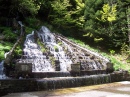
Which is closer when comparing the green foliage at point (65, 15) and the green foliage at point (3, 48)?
the green foliage at point (3, 48)

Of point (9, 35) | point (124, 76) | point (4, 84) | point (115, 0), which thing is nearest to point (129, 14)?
point (115, 0)

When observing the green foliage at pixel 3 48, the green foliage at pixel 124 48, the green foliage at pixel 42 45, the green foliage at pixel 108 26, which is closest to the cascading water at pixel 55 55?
the green foliage at pixel 42 45

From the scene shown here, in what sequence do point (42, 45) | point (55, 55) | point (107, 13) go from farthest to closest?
1. point (107, 13)
2. point (42, 45)
3. point (55, 55)

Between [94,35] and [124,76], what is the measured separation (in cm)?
859

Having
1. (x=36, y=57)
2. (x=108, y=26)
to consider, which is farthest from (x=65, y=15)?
(x=36, y=57)

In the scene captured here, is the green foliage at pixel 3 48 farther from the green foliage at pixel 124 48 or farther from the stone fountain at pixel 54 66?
the green foliage at pixel 124 48

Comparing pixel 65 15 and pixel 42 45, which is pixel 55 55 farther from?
pixel 65 15

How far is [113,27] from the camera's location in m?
24.0

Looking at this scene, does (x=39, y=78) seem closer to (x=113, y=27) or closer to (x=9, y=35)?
(x=9, y=35)

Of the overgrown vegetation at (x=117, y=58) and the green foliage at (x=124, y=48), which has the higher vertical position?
the green foliage at (x=124, y=48)

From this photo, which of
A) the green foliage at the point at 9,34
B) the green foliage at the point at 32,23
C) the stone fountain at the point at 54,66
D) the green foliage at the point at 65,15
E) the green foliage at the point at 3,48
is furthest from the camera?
the green foliage at the point at 65,15

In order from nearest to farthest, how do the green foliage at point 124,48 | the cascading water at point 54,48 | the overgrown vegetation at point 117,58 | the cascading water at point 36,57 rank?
the cascading water at point 36,57
the cascading water at point 54,48
the overgrown vegetation at point 117,58
the green foliage at point 124,48

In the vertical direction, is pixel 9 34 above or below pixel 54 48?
above

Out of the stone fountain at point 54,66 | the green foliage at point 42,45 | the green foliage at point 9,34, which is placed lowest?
the stone fountain at point 54,66
